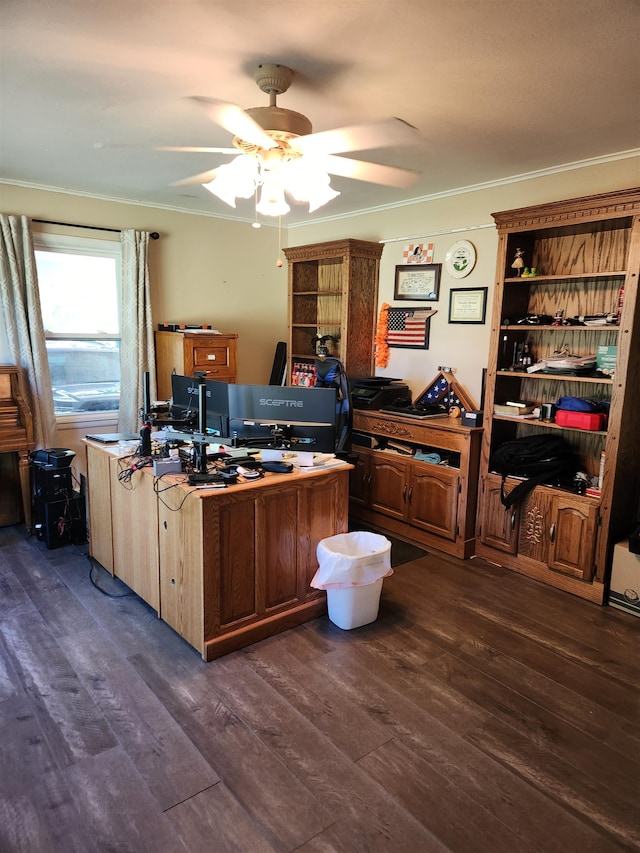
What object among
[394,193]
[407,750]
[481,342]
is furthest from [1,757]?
[394,193]

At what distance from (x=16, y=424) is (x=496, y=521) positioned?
352 cm

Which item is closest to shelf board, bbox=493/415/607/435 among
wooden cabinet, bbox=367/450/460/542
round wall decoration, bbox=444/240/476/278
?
wooden cabinet, bbox=367/450/460/542

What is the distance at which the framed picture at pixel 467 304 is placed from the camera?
4068 millimetres

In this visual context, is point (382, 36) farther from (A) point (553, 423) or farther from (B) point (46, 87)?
(A) point (553, 423)

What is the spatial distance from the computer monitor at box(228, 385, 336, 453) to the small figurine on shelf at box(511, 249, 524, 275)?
67.2 inches

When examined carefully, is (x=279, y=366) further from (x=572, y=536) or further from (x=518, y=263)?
(x=572, y=536)

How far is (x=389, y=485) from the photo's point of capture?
4.29 metres

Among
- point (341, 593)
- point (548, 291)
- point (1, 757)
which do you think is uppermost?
point (548, 291)

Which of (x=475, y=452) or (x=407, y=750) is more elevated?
(x=475, y=452)

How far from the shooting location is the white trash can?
2.75 meters

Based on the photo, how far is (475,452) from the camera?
3768mm

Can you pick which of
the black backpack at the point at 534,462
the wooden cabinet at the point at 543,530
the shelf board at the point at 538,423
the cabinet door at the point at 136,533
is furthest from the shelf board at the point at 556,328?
the cabinet door at the point at 136,533

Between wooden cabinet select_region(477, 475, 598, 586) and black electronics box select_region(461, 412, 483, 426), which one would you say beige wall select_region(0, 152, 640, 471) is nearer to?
black electronics box select_region(461, 412, 483, 426)

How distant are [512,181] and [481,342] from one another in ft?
3.73
